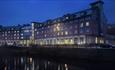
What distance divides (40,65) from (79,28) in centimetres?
2794

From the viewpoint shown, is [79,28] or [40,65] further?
[79,28]

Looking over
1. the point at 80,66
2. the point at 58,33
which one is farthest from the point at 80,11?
the point at 80,66

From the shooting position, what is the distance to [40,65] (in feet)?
87.8

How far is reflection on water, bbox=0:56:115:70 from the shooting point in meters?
16.5

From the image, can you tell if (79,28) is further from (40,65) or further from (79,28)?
(40,65)

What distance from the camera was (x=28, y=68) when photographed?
2934 centimetres

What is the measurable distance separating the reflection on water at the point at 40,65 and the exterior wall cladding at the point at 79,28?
18501 millimetres

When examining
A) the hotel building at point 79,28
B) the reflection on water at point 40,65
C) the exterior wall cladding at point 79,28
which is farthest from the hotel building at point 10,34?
the reflection on water at point 40,65

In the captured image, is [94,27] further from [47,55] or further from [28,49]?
[47,55]

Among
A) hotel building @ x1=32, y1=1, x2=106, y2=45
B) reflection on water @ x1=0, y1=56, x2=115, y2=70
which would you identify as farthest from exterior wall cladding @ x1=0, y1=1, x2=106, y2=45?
reflection on water @ x1=0, y1=56, x2=115, y2=70

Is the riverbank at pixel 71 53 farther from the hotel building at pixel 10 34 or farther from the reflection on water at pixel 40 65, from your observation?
the hotel building at pixel 10 34

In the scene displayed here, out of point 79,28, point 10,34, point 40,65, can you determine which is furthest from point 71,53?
point 10,34

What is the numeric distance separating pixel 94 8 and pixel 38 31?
89.8 ft

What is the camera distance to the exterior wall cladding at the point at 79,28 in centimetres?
4872
